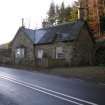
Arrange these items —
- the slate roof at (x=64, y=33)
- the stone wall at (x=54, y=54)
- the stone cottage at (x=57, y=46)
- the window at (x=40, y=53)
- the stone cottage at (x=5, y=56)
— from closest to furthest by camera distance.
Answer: the stone wall at (x=54, y=54)
the stone cottage at (x=57, y=46)
the slate roof at (x=64, y=33)
the window at (x=40, y=53)
the stone cottage at (x=5, y=56)

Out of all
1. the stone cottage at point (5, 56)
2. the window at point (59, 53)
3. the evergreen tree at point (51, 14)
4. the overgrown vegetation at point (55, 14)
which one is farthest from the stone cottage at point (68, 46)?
the evergreen tree at point (51, 14)

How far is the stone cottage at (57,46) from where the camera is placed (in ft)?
139

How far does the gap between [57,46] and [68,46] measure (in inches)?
65.7

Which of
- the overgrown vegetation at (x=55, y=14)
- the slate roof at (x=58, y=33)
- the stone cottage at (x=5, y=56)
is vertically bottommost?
the stone cottage at (x=5, y=56)

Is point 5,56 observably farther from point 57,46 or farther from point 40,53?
point 57,46

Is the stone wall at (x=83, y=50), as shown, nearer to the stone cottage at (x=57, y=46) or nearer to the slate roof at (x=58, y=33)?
the stone cottage at (x=57, y=46)

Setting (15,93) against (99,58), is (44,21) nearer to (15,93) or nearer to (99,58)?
(99,58)

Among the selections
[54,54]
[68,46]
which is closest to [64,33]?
[68,46]

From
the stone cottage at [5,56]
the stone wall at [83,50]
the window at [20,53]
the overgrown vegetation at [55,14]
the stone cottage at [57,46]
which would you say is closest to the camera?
the stone cottage at [57,46]

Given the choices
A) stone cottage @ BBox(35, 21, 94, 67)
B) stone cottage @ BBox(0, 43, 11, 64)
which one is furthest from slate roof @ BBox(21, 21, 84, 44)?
stone cottage @ BBox(0, 43, 11, 64)

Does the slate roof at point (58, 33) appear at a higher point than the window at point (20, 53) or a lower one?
higher

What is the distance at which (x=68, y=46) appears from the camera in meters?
42.6

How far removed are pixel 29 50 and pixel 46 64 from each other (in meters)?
9.71

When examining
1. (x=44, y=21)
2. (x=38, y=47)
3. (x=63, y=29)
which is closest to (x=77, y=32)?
(x=63, y=29)
